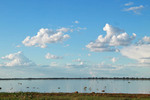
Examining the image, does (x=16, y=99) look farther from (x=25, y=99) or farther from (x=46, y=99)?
(x=46, y=99)

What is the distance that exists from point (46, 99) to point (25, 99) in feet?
8.27

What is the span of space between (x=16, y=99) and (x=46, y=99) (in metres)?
3.52

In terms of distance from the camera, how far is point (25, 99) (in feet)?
81.6

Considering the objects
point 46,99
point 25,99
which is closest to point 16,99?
point 25,99

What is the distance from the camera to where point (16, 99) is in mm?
25469

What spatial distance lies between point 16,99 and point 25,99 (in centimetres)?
135

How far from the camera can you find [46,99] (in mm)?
25891
